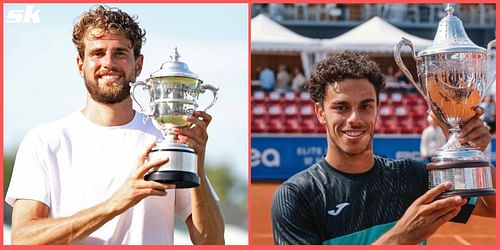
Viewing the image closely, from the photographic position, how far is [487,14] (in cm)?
1323

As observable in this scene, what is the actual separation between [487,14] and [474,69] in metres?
10.5

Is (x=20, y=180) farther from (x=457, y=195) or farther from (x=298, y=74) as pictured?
(x=298, y=74)

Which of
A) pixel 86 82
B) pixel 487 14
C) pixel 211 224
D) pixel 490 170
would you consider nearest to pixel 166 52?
pixel 86 82

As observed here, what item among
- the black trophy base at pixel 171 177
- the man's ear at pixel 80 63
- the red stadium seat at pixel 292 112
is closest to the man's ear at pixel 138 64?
the man's ear at pixel 80 63

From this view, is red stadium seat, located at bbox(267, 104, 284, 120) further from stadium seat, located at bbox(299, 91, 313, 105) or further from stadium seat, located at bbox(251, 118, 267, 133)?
stadium seat, located at bbox(299, 91, 313, 105)

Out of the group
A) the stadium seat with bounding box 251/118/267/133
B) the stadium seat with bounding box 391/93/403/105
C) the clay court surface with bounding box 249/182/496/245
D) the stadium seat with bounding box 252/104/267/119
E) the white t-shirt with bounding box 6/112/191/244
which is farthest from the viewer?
the stadium seat with bounding box 391/93/403/105

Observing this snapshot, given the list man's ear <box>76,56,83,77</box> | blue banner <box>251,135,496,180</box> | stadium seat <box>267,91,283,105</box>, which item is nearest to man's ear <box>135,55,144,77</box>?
man's ear <box>76,56,83,77</box>

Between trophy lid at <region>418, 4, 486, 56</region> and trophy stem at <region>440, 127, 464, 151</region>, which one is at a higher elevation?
trophy lid at <region>418, 4, 486, 56</region>

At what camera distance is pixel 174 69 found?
3.08 m

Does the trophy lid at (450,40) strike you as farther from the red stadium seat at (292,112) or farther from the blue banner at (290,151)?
the red stadium seat at (292,112)

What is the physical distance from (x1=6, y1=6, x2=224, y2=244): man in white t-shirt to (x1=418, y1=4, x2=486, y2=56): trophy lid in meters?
0.83

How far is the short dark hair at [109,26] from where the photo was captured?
321 cm

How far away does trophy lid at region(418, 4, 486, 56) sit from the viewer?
10.3ft

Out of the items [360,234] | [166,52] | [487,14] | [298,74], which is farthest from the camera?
[487,14]
